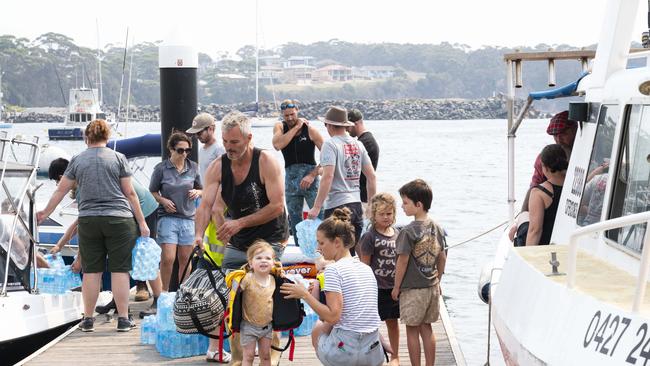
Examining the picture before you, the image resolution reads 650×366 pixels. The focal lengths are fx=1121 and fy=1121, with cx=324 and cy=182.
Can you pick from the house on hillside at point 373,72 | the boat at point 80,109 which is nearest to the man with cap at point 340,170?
the boat at point 80,109

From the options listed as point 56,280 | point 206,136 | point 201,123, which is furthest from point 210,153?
point 56,280

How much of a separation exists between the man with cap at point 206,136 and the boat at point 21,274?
153 cm

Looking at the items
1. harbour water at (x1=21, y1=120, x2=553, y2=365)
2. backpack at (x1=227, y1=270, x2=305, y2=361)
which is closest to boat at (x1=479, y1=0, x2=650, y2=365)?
backpack at (x1=227, y1=270, x2=305, y2=361)

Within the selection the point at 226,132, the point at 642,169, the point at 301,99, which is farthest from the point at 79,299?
the point at 301,99

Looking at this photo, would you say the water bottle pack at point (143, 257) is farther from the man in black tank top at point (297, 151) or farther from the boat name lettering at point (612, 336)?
the boat name lettering at point (612, 336)

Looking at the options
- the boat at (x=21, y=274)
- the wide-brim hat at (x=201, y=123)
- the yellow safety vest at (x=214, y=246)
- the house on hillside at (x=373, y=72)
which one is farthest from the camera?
the house on hillside at (x=373, y=72)

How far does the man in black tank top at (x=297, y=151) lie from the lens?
1158 centimetres

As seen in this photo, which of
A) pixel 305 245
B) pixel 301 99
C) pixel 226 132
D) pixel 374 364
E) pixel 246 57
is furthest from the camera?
pixel 246 57

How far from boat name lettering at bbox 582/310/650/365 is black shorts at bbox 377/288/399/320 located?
328 cm

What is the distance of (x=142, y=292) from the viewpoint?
11672 millimetres

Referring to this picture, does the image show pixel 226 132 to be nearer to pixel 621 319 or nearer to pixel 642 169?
pixel 642 169

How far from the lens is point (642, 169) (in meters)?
6.26

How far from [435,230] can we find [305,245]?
10.8 ft

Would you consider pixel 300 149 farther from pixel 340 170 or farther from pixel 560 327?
pixel 560 327
